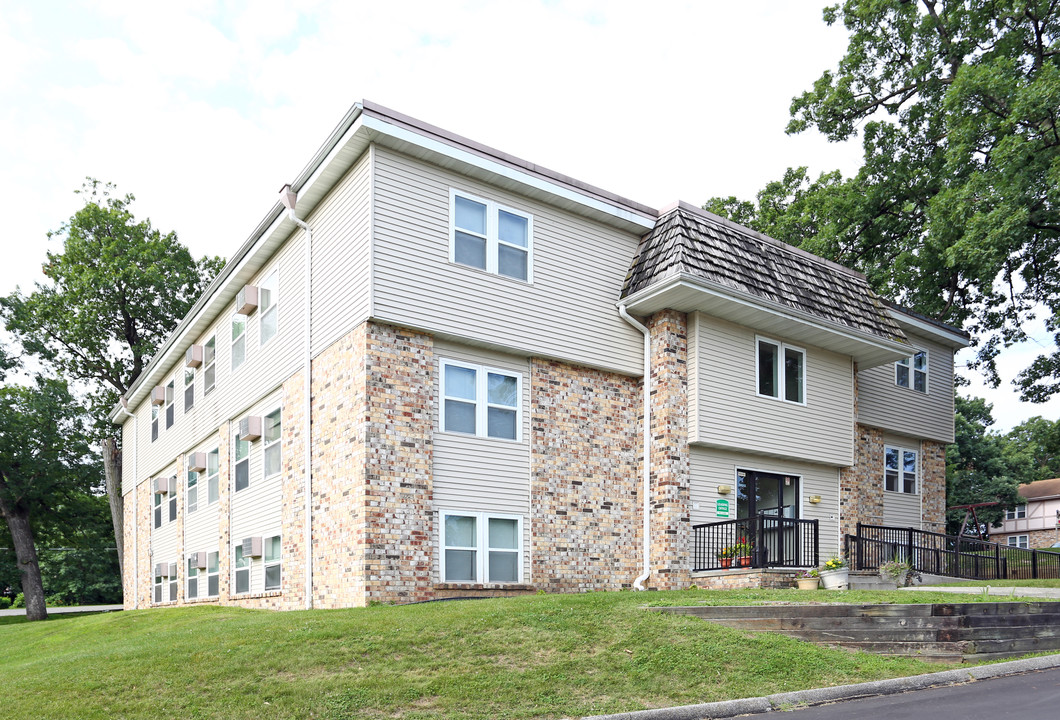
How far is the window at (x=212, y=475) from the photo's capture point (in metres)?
19.4

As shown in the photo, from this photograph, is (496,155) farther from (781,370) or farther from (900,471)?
(900,471)

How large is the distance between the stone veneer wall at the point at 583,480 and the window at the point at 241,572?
6362 millimetres

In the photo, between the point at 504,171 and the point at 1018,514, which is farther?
the point at 1018,514

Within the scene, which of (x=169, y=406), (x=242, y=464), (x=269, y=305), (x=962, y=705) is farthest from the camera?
(x=169, y=406)

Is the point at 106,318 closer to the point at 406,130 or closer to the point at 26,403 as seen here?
the point at 26,403

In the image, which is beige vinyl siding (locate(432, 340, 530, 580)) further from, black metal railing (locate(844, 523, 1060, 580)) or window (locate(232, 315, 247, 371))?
black metal railing (locate(844, 523, 1060, 580))

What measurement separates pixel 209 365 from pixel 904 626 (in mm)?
16277

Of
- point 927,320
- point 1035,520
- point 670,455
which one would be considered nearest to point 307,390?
point 670,455

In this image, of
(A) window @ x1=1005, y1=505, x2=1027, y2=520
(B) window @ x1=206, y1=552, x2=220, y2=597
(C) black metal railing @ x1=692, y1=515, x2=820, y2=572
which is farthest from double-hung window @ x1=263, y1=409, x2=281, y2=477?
(A) window @ x1=1005, y1=505, x2=1027, y2=520

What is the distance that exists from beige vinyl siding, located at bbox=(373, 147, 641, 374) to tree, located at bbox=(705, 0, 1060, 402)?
32.7ft

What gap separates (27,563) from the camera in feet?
101

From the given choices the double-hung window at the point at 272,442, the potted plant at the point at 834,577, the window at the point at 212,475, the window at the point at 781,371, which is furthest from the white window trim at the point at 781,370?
the window at the point at 212,475

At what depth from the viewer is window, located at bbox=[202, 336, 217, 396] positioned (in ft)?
66.3

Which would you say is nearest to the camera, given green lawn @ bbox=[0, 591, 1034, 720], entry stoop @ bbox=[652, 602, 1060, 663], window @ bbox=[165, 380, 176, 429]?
green lawn @ bbox=[0, 591, 1034, 720]
